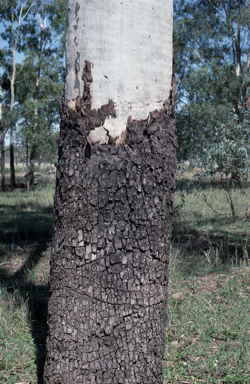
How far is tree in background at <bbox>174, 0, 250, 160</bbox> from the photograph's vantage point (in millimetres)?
13641

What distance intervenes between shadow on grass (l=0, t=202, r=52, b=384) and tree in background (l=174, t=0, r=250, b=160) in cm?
722

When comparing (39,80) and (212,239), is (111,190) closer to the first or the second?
(212,239)

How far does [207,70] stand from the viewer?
46.6 ft

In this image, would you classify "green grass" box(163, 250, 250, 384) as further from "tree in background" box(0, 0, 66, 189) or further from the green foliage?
"tree in background" box(0, 0, 66, 189)

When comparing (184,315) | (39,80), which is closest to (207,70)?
(39,80)

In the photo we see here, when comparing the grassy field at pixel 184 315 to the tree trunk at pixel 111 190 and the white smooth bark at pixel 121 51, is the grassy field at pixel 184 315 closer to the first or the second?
the tree trunk at pixel 111 190

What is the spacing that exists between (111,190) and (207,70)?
13.9 metres

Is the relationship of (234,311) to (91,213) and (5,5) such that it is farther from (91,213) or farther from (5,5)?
(5,5)

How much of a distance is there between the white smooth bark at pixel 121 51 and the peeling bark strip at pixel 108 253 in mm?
85

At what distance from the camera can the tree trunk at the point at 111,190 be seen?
1.71 m

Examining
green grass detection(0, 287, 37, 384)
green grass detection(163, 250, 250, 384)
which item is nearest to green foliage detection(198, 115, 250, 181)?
green grass detection(163, 250, 250, 384)

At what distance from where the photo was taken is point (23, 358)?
239 centimetres

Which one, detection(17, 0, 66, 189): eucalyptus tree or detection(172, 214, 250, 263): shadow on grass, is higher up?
detection(17, 0, 66, 189): eucalyptus tree

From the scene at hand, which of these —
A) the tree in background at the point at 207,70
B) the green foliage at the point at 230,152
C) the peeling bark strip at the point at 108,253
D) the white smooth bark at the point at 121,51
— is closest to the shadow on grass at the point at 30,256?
the peeling bark strip at the point at 108,253
